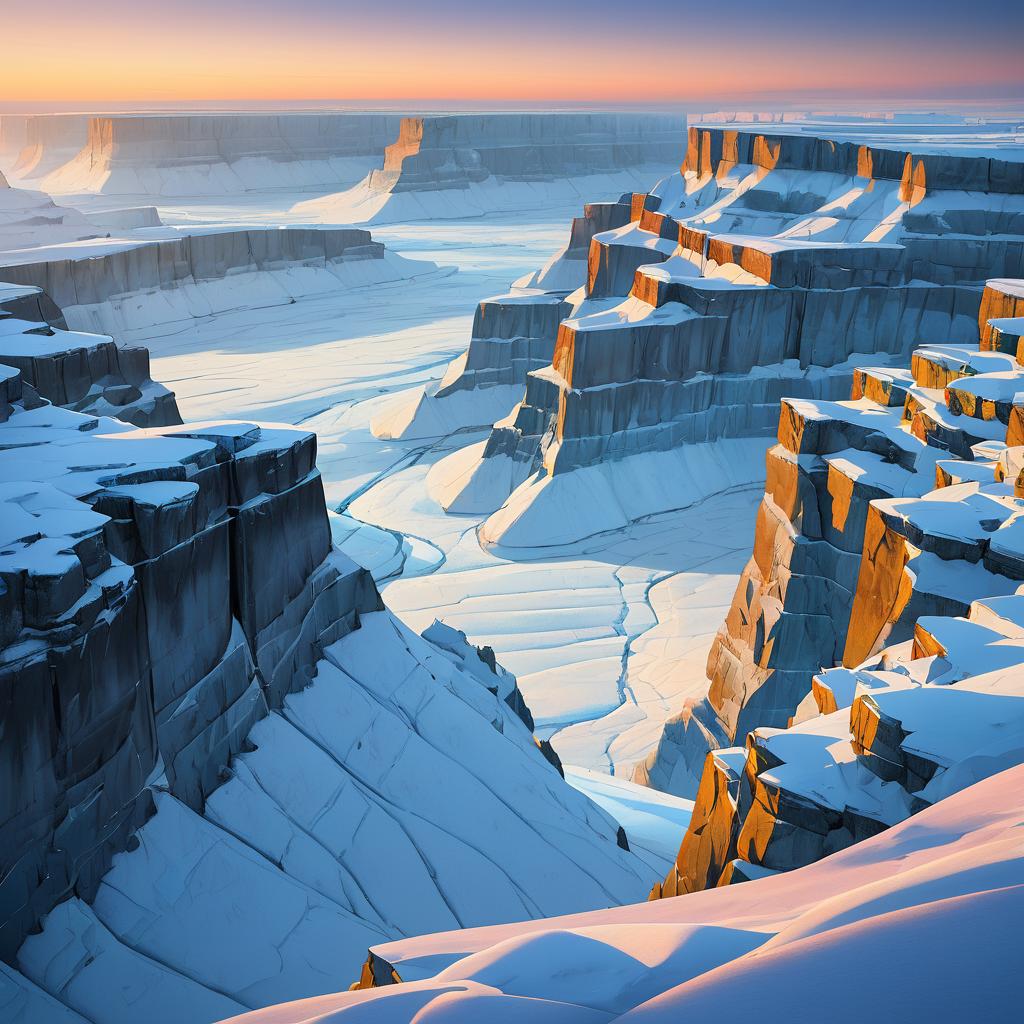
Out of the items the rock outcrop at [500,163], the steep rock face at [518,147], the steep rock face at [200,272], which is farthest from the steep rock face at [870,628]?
the steep rock face at [518,147]

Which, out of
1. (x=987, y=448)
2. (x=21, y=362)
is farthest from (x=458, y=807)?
(x=987, y=448)

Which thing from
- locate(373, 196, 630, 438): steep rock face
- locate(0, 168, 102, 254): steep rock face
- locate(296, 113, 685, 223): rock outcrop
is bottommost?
locate(373, 196, 630, 438): steep rock face

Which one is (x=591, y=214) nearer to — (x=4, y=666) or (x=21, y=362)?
(x=21, y=362)

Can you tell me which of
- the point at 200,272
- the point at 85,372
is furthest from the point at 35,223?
the point at 85,372

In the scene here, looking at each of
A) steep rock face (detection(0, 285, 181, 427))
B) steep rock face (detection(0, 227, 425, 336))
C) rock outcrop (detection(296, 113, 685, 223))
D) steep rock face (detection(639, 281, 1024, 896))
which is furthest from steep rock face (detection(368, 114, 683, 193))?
steep rock face (detection(0, 285, 181, 427))

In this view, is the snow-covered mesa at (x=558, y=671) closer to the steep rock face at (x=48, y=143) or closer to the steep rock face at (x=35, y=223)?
the steep rock face at (x=35, y=223)

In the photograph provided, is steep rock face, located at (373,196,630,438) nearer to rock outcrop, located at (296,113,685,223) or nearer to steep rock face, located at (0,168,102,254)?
steep rock face, located at (0,168,102,254)
